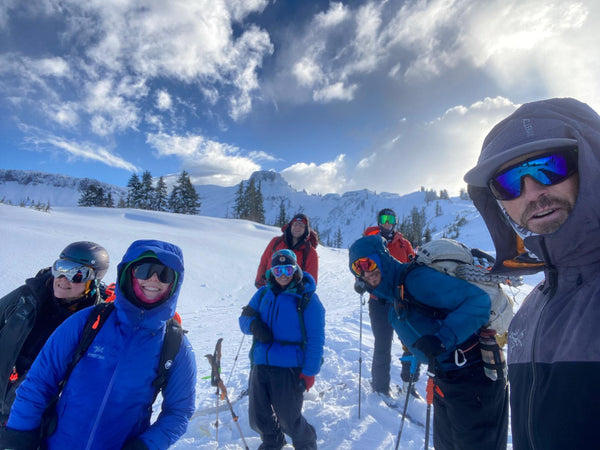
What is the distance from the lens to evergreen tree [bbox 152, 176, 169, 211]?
3697cm

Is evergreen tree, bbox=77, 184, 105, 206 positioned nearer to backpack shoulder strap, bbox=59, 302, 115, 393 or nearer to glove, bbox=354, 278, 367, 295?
backpack shoulder strap, bbox=59, 302, 115, 393

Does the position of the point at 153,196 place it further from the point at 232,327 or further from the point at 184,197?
the point at 232,327

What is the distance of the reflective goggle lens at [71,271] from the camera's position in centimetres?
255

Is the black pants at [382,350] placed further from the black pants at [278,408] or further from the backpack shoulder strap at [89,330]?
the backpack shoulder strap at [89,330]

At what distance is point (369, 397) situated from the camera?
13.4 ft

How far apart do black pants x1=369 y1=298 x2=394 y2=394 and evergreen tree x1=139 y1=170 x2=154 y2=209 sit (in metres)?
38.8

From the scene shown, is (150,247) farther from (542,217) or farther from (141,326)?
(542,217)

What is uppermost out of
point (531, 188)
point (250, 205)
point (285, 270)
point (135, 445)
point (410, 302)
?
point (250, 205)

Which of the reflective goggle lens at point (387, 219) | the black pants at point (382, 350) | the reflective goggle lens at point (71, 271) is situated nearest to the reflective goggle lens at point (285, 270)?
the black pants at point (382, 350)

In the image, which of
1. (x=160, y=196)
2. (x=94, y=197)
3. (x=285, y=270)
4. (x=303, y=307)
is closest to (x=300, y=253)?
(x=285, y=270)

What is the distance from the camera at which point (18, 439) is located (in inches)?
63.6

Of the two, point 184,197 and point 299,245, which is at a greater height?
point 184,197

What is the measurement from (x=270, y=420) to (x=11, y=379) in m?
2.58

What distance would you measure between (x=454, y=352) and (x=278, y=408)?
6.59 feet
